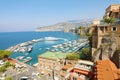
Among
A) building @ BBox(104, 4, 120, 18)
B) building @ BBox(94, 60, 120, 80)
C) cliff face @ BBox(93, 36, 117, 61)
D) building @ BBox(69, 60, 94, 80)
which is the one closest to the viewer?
building @ BBox(94, 60, 120, 80)

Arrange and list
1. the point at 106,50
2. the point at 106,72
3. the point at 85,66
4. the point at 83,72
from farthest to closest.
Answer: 1. the point at 106,50
2. the point at 85,66
3. the point at 83,72
4. the point at 106,72

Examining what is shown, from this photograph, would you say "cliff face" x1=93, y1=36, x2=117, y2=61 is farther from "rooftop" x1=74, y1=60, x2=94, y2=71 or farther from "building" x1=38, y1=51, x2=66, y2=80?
"building" x1=38, y1=51, x2=66, y2=80

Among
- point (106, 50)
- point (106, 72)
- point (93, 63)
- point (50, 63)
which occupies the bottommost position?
point (50, 63)

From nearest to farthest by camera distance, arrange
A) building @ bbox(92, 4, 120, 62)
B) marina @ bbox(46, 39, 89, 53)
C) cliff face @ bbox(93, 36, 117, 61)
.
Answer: cliff face @ bbox(93, 36, 117, 61), building @ bbox(92, 4, 120, 62), marina @ bbox(46, 39, 89, 53)

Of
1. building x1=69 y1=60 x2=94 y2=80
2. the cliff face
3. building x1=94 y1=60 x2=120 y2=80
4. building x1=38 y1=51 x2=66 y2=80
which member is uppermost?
the cliff face

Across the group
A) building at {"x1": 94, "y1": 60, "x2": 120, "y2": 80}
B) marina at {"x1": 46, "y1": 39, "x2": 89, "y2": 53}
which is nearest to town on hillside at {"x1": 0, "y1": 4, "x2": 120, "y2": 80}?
building at {"x1": 94, "y1": 60, "x2": 120, "y2": 80}

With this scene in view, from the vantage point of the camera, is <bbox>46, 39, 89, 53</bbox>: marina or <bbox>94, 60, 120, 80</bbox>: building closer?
<bbox>94, 60, 120, 80</bbox>: building

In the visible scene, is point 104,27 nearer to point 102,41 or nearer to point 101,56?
point 102,41

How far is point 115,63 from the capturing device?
33.5 m

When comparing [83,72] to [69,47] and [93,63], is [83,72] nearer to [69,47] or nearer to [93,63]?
[93,63]

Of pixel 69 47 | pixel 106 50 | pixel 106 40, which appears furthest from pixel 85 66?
pixel 69 47

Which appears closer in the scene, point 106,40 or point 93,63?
point 93,63

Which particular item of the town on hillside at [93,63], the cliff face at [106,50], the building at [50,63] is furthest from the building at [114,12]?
the building at [50,63]

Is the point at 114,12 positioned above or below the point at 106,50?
above
